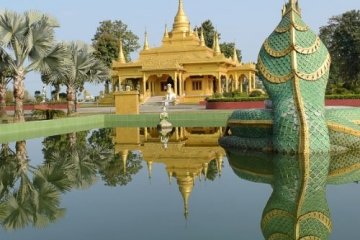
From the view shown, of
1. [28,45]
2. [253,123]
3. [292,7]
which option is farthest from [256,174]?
[28,45]

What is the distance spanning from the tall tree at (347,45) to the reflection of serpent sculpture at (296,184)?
3352 cm

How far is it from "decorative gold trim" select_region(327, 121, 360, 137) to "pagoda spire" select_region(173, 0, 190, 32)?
33.5 meters

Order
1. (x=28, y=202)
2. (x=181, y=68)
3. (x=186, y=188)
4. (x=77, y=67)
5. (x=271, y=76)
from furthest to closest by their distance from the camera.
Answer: (x=181, y=68), (x=77, y=67), (x=271, y=76), (x=186, y=188), (x=28, y=202)

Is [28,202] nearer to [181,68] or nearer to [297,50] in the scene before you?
[297,50]

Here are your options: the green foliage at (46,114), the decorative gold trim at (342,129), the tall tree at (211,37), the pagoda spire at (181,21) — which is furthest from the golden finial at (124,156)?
the tall tree at (211,37)

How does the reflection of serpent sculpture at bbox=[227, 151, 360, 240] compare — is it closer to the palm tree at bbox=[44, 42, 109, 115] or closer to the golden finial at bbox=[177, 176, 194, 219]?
the golden finial at bbox=[177, 176, 194, 219]

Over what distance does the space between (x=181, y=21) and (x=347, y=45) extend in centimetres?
1488

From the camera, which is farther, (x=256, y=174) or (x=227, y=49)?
(x=227, y=49)

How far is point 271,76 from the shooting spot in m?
11.9

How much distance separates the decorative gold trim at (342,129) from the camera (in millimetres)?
11352

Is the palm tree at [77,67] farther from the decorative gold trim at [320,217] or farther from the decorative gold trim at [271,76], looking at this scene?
the decorative gold trim at [320,217]

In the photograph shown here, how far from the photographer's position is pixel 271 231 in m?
5.84

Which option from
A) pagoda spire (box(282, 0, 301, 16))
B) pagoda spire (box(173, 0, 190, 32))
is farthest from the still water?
pagoda spire (box(173, 0, 190, 32))

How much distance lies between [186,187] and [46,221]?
8.79ft
